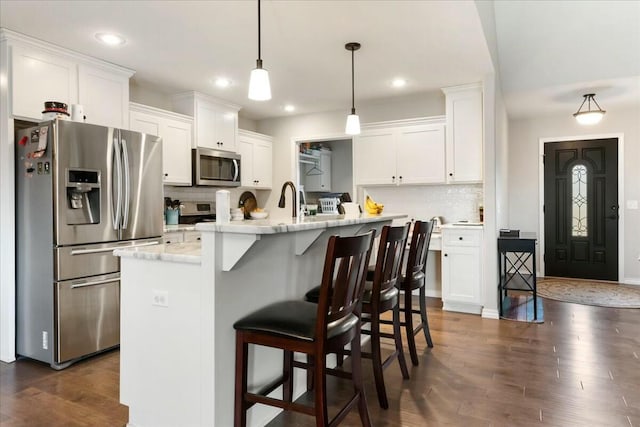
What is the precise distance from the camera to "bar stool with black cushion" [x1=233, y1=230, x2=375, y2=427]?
1730 mm

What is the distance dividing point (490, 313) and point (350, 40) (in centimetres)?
305

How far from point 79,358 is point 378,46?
3.45 meters

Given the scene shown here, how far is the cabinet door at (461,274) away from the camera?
4.41 m

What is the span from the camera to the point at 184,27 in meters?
3.12

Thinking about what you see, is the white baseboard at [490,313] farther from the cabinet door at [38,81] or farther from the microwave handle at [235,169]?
the cabinet door at [38,81]

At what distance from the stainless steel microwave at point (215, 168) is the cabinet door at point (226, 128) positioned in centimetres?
12

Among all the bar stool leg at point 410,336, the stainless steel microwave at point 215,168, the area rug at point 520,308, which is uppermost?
the stainless steel microwave at point 215,168

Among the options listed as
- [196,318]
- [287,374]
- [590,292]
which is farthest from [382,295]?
[590,292]

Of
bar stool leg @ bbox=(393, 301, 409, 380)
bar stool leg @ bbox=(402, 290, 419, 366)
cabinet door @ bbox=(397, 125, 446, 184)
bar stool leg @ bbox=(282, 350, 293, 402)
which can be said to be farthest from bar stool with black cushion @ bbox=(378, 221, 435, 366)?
cabinet door @ bbox=(397, 125, 446, 184)

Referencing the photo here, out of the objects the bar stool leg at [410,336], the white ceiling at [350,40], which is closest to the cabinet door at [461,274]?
the bar stool leg at [410,336]

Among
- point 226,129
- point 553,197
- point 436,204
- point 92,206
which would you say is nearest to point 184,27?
point 92,206

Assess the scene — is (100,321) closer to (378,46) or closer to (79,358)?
(79,358)

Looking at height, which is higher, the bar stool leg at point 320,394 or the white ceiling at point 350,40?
the white ceiling at point 350,40

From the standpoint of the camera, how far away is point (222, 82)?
448 centimetres
